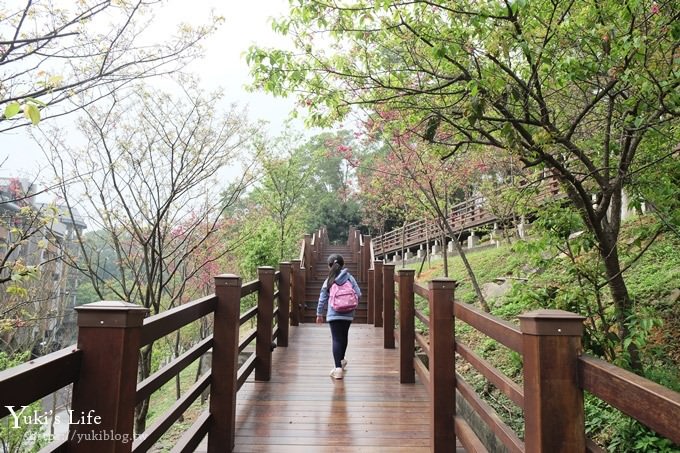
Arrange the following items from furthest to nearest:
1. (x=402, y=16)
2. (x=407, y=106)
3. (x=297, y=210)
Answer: (x=297, y=210) < (x=407, y=106) < (x=402, y=16)

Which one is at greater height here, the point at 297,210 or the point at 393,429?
the point at 297,210

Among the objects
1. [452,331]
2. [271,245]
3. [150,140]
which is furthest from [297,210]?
[452,331]

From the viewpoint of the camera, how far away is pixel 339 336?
447 cm

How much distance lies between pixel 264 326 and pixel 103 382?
2853 mm

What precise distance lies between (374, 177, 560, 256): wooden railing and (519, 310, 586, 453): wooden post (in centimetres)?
801

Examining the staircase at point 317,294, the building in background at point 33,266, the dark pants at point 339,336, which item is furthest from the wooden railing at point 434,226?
the building in background at point 33,266

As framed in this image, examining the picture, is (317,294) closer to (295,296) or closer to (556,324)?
(295,296)

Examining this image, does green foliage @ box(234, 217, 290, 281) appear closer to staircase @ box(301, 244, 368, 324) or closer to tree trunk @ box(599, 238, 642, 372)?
staircase @ box(301, 244, 368, 324)

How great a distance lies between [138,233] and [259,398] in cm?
413

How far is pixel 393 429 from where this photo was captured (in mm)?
3146

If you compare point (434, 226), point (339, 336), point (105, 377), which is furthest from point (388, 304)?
point (434, 226)

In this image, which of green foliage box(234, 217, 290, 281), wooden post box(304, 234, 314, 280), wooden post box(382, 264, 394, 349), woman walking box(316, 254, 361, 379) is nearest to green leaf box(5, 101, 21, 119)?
woman walking box(316, 254, 361, 379)

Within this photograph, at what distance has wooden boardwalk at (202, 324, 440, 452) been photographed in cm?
290

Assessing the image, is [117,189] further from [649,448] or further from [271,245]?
[649,448]
